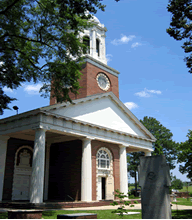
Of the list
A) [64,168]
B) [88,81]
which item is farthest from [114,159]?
[88,81]

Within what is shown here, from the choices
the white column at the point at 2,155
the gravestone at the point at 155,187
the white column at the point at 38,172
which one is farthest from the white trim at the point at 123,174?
the gravestone at the point at 155,187

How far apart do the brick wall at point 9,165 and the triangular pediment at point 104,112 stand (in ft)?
21.1

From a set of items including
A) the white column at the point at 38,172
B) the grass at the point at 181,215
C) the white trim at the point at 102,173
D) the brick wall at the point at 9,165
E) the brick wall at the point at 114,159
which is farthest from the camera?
the white trim at the point at 102,173

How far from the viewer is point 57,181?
80.0ft

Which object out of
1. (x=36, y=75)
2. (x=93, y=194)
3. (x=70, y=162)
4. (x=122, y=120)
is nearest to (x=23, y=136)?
(x=70, y=162)

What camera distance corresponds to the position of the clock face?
30.3 meters

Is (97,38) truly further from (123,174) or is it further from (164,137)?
(164,137)

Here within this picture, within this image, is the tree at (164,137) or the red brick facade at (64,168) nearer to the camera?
the red brick facade at (64,168)

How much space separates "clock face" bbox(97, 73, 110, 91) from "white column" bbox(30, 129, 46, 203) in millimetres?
14042

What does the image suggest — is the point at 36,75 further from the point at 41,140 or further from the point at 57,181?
the point at 57,181

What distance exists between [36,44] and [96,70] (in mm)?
13118

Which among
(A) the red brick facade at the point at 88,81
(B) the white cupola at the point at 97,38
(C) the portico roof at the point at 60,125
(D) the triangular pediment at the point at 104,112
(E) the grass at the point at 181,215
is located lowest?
(E) the grass at the point at 181,215

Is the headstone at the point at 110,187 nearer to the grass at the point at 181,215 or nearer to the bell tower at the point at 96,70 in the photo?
the bell tower at the point at 96,70

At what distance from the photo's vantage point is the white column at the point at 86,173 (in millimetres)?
20484
